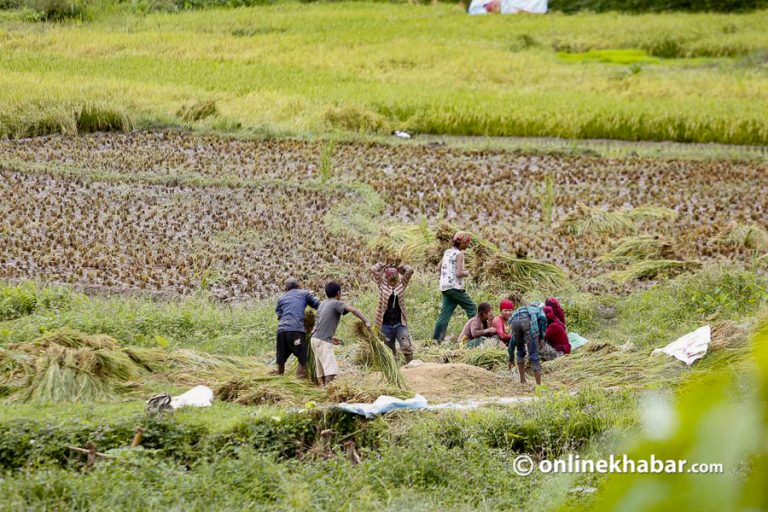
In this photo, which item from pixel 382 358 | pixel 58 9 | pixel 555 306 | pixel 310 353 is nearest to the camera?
pixel 382 358

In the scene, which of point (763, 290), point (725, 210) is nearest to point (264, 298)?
point (763, 290)

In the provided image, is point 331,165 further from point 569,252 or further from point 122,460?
point 122,460

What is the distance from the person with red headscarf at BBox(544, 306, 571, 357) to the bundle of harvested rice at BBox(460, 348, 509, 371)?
0.38 metres

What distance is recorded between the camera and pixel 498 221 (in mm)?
13977

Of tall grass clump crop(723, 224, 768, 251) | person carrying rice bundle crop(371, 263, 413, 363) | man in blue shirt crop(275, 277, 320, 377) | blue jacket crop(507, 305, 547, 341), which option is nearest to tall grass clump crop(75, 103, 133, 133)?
tall grass clump crop(723, 224, 768, 251)

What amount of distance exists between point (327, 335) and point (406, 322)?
3.64 ft

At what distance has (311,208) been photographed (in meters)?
14.2

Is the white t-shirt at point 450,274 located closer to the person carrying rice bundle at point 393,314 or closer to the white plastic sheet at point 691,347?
the person carrying rice bundle at point 393,314

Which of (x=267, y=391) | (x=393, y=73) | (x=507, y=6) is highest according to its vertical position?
(x=507, y=6)

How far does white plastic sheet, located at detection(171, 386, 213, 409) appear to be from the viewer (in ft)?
21.6

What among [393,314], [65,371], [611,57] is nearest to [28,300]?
[65,371]

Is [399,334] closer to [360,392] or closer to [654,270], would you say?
[360,392]

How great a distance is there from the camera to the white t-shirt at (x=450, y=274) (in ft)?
29.9

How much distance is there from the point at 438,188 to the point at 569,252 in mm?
3388
